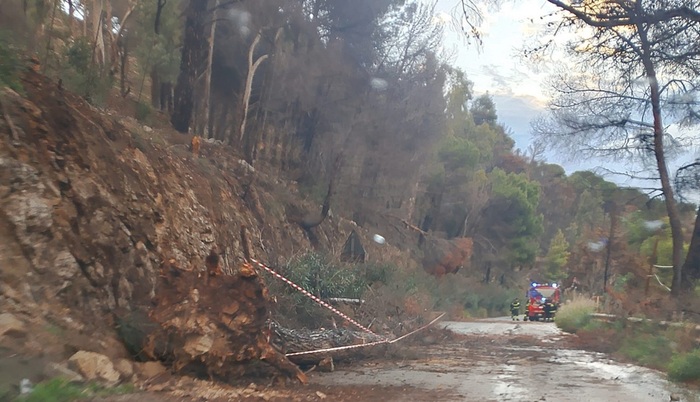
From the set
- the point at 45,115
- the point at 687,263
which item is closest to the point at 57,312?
the point at 45,115

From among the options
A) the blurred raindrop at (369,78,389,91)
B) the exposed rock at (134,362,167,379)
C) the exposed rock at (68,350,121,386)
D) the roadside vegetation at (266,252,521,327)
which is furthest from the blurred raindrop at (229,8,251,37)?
the exposed rock at (68,350,121,386)

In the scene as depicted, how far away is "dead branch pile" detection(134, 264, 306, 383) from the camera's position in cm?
905

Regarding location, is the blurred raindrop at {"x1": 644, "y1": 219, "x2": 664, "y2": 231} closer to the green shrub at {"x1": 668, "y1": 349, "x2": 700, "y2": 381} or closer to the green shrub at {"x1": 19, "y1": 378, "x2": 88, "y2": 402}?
the green shrub at {"x1": 668, "y1": 349, "x2": 700, "y2": 381}

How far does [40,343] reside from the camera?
765 cm

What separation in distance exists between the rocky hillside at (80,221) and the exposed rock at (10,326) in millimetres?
15

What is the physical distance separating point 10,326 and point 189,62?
577 inches

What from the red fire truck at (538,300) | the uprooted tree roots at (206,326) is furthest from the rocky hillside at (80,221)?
the red fire truck at (538,300)

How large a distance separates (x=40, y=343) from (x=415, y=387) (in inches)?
213

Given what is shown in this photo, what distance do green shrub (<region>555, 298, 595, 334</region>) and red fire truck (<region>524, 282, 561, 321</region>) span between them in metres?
11.0

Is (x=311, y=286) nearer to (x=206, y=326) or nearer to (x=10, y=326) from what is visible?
(x=206, y=326)

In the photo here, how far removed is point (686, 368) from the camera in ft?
38.7

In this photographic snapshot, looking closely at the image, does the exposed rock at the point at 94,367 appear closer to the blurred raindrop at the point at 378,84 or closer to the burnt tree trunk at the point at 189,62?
the burnt tree trunk at the point at 189,62

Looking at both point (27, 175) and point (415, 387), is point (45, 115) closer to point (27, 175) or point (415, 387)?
point (27, 175)

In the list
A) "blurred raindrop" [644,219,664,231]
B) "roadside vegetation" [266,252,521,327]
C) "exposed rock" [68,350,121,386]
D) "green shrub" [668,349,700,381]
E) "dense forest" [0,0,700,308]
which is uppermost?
"dense forest" [0,0,700,308]
